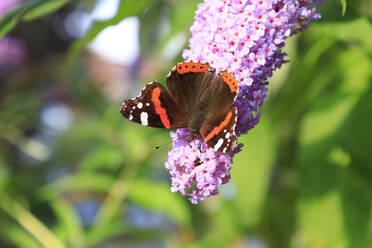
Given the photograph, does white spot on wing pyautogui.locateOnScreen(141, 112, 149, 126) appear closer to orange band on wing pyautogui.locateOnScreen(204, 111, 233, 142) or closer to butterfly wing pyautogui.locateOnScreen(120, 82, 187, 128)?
butterfly wing pyautogui.locateOnScreen(120, 82, 187, 128)

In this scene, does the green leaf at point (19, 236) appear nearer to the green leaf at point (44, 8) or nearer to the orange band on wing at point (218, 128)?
the green leaf at point (44, 8)

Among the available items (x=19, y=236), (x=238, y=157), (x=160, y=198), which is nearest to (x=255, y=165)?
(x=238, y=157)

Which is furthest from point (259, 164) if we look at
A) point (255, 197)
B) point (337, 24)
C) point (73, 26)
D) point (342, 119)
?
point (73, 26)

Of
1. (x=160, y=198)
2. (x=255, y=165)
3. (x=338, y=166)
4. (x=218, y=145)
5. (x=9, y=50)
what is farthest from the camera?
(x=9, y=50)

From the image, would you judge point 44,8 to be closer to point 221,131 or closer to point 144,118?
point 144,118

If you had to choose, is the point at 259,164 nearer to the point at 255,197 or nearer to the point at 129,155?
the point at 255,197


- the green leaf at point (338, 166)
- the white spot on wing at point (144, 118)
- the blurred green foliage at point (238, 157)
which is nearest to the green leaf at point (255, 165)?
the blurred green foliage at point (238, 157)

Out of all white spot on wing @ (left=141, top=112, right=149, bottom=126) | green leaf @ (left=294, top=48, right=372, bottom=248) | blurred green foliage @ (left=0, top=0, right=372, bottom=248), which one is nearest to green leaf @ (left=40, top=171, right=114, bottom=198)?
blurred green foliage @ (left=0, top=0, right=372, bottom=248)
